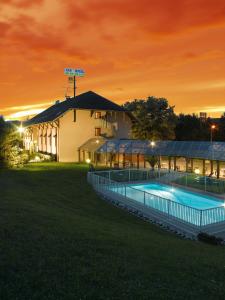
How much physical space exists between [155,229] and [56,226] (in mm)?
6330

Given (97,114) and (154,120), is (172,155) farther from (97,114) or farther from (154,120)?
(97,114)

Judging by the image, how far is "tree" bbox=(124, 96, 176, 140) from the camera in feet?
142

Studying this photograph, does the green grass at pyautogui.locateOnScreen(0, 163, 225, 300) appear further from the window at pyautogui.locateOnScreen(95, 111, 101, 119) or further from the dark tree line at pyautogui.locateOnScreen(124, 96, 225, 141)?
the dark tree line at pyautogui.locateOnScreen(124, 96, 225, 141)

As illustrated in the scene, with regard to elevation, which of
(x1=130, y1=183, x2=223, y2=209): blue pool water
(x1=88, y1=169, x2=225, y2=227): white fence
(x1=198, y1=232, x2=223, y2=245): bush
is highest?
(x1=88, y1=169, x2=225, y2=227): white fence

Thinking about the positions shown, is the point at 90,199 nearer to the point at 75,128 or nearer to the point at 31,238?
the point at 31,238

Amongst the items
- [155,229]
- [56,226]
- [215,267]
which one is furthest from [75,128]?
[215,267]

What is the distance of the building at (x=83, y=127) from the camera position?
39562 mm

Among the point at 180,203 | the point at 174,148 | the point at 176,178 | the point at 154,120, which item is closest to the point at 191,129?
the point at 154,120

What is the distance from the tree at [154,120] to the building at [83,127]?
1.74 metres

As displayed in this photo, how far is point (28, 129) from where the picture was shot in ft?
184

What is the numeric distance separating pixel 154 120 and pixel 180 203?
1095 inches

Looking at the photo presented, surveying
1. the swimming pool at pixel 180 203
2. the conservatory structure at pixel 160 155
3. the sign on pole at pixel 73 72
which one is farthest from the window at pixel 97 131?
the sign on pole at pixel 73 72

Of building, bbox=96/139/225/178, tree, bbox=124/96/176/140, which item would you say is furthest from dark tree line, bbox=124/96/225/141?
building, bbox=96/139/225/178

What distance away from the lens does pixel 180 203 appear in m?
16.5
